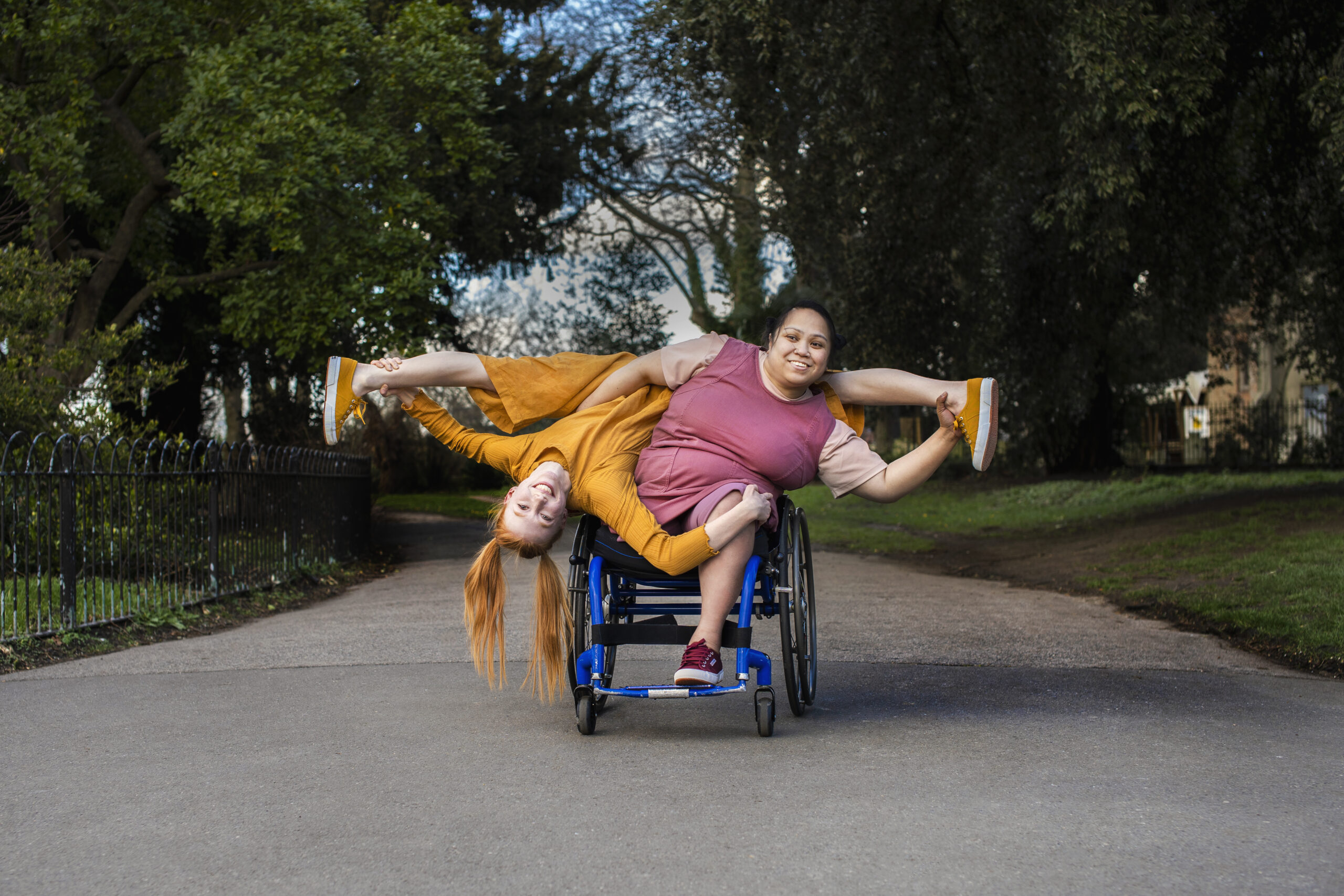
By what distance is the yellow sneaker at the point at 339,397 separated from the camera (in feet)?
15.6

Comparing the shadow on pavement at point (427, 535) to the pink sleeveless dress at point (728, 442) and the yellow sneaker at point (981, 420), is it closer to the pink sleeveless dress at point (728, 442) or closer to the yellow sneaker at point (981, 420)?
the pink sleeveless dress at point (728, 442)

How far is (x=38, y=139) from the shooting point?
12.3 meters

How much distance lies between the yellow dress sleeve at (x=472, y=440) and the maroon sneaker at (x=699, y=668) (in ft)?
3.42

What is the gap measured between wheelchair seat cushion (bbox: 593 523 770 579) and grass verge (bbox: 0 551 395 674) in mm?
3909

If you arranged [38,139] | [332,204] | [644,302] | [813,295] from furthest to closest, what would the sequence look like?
[644,302], [813,295], [332,204], [38,139]

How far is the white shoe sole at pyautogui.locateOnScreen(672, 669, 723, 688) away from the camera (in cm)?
457

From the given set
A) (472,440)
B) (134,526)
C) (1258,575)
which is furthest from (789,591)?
(1258,575)

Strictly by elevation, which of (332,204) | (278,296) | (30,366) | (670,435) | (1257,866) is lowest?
(1257,866)

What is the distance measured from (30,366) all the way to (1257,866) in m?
9.93

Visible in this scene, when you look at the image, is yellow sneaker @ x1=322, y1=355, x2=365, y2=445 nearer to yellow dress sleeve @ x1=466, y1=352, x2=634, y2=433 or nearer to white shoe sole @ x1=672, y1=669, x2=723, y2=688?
yellow dress sleeve @ x1=466, y1=352, x2=634, y2=433

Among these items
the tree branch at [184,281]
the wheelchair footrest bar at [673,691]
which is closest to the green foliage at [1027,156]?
the tree branch at [184,281]

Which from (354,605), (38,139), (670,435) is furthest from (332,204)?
(670,435)

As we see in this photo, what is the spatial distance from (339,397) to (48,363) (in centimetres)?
665

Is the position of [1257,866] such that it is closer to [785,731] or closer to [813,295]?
[785,731]
